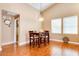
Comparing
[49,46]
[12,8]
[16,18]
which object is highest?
[12,8]

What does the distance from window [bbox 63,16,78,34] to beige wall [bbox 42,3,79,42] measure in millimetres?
110

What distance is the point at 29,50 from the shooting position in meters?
2.37

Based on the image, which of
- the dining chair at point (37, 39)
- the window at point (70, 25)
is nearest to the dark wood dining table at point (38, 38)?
the dining chair at point (37, 39)

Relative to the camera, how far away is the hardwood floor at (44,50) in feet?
7.59

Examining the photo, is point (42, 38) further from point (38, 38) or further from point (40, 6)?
point (40, 6)

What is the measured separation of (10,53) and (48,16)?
4.59ft

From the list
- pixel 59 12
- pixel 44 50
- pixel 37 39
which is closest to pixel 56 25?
pixel 59 12

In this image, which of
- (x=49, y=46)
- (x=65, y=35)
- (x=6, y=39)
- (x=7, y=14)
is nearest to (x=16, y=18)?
(x=7, y=14)

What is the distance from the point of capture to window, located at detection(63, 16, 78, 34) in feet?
7.84

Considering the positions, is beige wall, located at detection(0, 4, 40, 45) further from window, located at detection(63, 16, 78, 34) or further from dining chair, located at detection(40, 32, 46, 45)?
window, located at detection(63, 16, 78, 34)

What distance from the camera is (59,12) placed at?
2.44 metres

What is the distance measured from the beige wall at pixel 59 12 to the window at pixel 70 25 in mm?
110

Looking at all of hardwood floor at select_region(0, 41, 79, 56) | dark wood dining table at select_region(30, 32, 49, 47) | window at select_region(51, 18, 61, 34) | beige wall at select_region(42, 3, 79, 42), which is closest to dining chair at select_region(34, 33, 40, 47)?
dark wood dining table at select_region(30, 32, 49, 47)

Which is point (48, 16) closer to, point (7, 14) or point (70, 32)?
point (70, 32)
